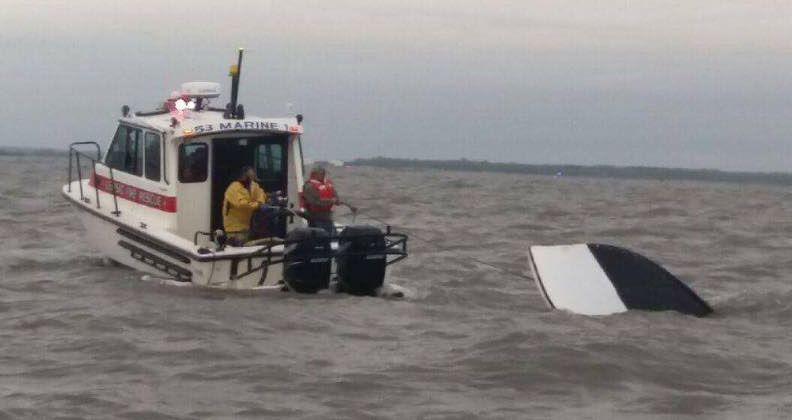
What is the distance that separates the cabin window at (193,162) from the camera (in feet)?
49.5

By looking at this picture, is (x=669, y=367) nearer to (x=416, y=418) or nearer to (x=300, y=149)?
(x=416, y=418)

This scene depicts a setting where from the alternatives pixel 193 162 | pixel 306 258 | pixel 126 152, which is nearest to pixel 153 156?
pixel 193 162

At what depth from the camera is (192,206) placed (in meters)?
15.2

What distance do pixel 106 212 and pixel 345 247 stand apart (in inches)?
140

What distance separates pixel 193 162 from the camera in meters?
15.2

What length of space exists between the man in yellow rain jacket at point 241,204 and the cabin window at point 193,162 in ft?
1.88

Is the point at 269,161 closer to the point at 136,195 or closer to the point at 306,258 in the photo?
the point at 136,195

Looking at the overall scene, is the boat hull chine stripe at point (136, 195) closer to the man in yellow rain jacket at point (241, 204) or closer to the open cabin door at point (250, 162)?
the open cabin door at point (250, 162)

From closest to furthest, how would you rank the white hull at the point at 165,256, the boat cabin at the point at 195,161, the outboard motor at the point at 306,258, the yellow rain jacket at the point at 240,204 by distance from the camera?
the outboard motor at the point at 306,258, the white hull at the point at 165,256, the yellow rain jacket at the point at 240,204, the boat cabin at the point at 195,161

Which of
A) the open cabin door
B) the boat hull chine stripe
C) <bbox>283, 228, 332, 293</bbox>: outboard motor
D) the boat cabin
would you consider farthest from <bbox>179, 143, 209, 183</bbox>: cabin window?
<bbox>283, 228, 332, 293</bbox>: outboard motor

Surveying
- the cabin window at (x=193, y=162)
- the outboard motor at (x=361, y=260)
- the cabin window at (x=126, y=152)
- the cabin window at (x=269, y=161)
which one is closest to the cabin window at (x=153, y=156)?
the cabin window at (x=126, y=152)

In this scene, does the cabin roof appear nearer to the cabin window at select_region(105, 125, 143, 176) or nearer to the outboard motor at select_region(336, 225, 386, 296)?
the cabin window at select_region(105, 125, 143, 176)

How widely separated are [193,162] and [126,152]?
1272 millimetres

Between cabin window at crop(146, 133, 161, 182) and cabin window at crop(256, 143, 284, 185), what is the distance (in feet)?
3.79
